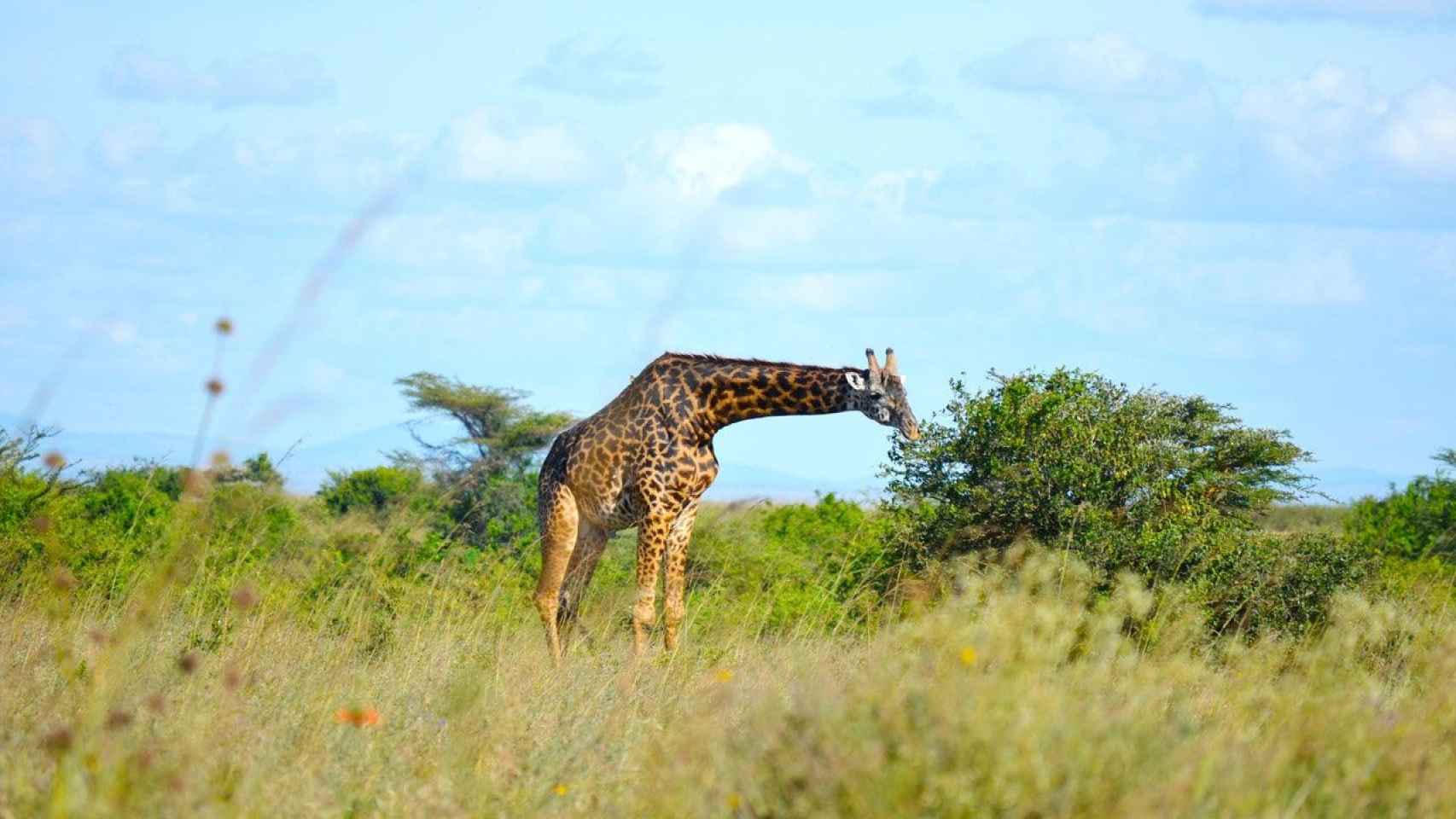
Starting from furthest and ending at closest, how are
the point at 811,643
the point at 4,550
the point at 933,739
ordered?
the point at 4,550
the point at 811,643
the point at 933,739

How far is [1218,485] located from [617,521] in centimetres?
546

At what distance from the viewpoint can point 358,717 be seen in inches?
250

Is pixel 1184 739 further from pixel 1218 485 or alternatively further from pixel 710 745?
pixel 1218 485

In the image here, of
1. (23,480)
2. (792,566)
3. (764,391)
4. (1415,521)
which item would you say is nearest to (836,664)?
(764,391)

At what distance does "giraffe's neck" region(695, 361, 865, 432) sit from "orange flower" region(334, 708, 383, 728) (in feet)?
14.7

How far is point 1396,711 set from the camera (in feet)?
23.9

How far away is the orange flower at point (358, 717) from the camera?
21.0 ft

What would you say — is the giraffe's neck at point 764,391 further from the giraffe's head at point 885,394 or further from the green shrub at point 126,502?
the green shrub at point 126,502

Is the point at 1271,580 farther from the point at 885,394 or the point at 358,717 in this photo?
the point at 358,717

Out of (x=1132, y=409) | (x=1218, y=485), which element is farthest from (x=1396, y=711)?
(x=1218, y=485)

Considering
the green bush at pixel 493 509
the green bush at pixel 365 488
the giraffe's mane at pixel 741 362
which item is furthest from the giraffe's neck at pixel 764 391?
the green bush at pixel 365 488

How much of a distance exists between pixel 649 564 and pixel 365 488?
72.8ft

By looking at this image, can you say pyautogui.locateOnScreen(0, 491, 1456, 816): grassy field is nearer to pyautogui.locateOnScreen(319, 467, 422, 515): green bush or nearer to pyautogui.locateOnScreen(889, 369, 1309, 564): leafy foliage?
pyautogui.locateOnScreen(889, 369, 1309, 564): leafy foliage

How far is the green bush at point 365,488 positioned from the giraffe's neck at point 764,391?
20037mm
